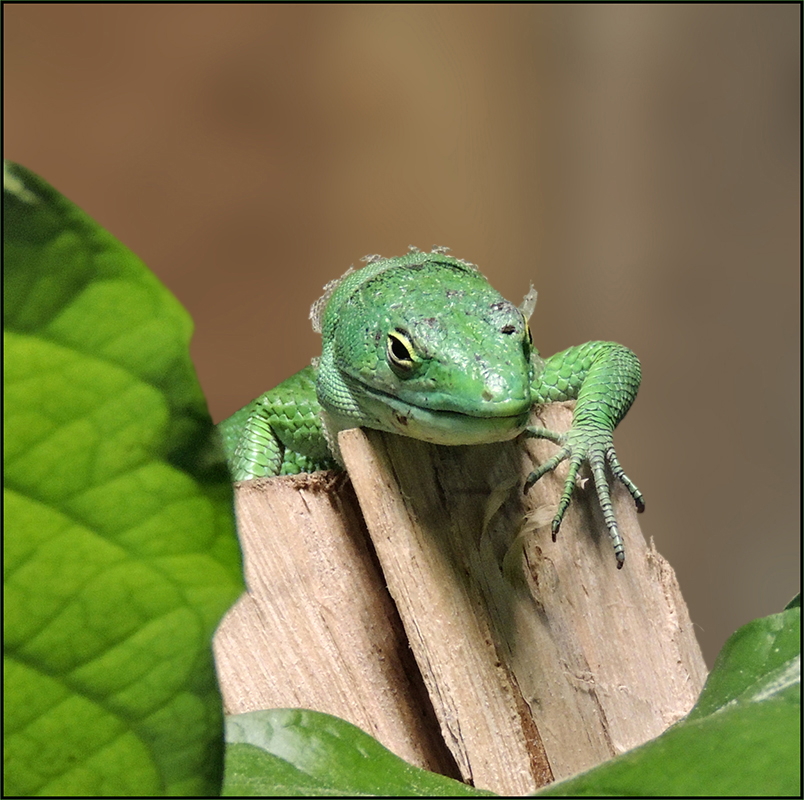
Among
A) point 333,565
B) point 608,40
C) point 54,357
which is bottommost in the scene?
point 333,565

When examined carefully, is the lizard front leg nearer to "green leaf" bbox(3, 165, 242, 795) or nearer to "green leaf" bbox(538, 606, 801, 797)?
"green leaf" bbox(538, 606, 801, 797)

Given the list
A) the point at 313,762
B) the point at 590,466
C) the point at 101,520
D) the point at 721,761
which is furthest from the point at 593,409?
the point at 101,520

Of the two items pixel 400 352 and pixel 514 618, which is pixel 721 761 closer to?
pixel 514 618

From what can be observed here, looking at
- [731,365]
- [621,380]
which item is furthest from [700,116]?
[621,380]

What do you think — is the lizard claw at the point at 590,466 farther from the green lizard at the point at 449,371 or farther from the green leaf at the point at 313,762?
the green leaf at the point at 313,762

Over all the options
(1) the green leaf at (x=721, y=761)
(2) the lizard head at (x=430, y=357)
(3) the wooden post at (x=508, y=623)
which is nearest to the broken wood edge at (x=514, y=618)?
(3) the wooden post at (x=508, y=623)

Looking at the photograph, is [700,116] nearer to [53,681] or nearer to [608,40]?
[608,40]

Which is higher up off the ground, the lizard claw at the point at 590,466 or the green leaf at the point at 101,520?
the green leaf at the point at 101,520
